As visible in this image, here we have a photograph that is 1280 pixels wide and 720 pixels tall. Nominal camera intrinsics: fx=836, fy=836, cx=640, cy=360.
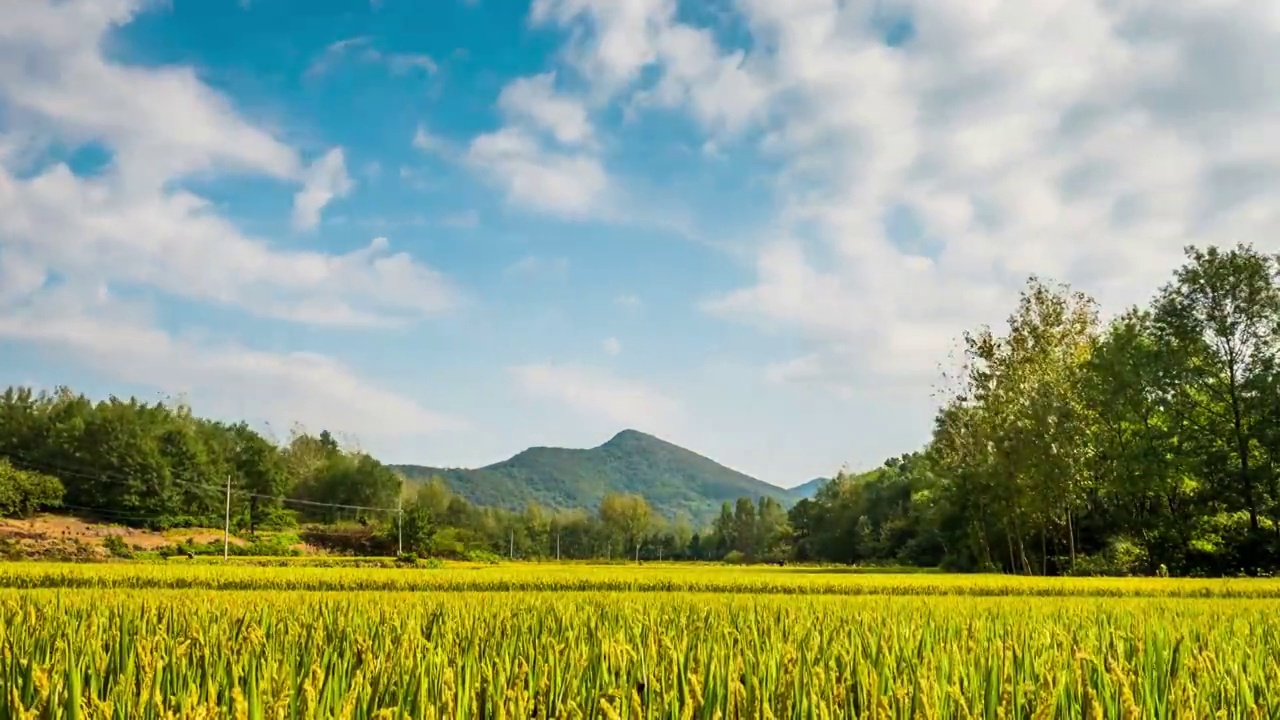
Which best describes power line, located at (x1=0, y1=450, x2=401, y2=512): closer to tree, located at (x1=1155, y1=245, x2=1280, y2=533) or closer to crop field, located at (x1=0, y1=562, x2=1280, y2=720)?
tree, located at (x1=1155, y1=245, x2=1280, y2=533)

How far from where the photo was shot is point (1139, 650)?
17.5 feet

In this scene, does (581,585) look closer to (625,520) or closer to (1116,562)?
(1116,562)

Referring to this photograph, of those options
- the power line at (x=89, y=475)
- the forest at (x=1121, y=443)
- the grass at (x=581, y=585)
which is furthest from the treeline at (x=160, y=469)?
the grass at (x=581, y=585)

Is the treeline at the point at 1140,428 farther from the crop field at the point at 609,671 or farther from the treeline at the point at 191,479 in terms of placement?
the treeline at the point at 191,479

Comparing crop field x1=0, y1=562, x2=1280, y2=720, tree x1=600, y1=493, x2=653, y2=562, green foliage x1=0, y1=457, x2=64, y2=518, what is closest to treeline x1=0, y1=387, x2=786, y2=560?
green foliage x1=0, y1=457, x2=64, y2=518

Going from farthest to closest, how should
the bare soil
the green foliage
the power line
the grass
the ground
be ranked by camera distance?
the power line → the green foliage → the bare soil → the ground → the grass

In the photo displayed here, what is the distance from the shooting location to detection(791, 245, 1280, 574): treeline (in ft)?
130

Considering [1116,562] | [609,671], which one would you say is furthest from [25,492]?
[609,671]

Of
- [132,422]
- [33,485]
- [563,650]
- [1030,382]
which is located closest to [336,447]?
[132,422]

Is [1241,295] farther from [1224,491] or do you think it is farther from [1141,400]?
[1224,491]

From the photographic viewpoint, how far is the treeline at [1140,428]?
39750 mm

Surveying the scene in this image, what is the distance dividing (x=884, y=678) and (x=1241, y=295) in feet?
153

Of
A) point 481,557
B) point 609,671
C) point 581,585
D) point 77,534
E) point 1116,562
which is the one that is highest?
point 609,671

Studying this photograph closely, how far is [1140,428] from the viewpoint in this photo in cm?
4384
